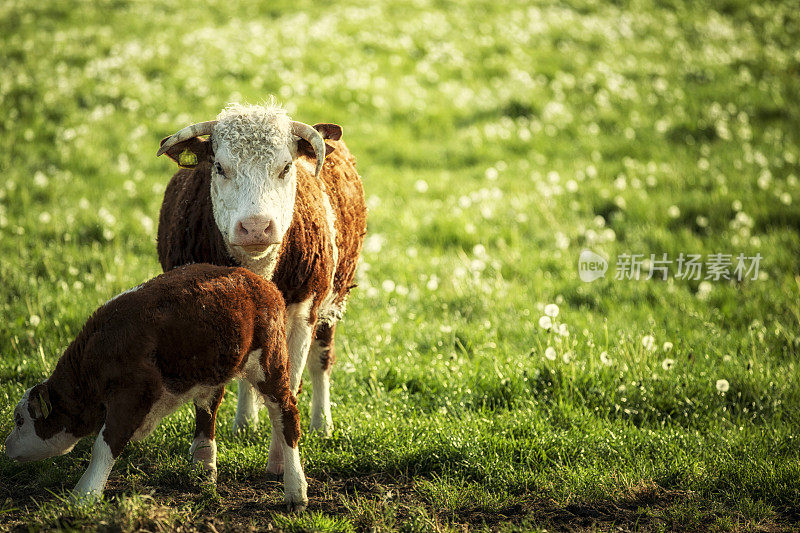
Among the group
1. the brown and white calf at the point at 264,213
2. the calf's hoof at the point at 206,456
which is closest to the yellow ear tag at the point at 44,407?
the brown and white calf at the point at 264,213

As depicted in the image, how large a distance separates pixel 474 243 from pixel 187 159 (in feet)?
17.0

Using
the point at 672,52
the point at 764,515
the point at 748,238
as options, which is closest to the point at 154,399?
the point at 764,515

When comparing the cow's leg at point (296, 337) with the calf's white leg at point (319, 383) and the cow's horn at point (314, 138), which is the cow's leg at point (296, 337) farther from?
the cow's horn at point (314, 138)

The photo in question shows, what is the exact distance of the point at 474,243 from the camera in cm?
938

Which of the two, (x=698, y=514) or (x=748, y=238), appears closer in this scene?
(x=698, y=514)

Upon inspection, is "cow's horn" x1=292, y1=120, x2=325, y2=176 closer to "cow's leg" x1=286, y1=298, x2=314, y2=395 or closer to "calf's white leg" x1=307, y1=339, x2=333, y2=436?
"cow's leg" x1=286, y1=298, x2=314, y2=395

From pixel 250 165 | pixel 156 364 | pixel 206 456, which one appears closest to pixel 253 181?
pixel 250 165

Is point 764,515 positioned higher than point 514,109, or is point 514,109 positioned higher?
point 514,109

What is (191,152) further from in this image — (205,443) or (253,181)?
(205,443)

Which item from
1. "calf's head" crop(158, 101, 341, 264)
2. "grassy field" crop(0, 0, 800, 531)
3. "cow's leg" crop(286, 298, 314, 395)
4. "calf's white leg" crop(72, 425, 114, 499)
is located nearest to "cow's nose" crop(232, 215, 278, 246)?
"calf's head" crop(158, 101, 341, 264)

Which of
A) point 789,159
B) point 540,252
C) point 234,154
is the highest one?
point 234,154

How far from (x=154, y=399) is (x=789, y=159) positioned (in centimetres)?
1085

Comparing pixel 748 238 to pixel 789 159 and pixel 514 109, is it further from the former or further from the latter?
pixel 514 109

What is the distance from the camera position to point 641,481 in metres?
4.95
